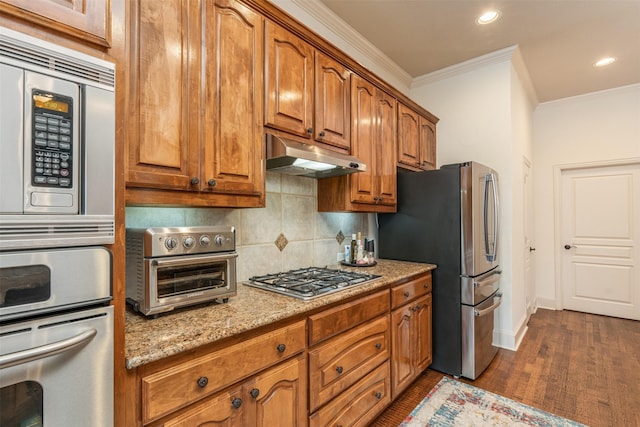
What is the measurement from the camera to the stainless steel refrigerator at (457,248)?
2477 millimetres

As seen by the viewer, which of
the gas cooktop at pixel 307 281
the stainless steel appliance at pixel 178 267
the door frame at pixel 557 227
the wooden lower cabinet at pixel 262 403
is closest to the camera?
the wooden lower cabinet at pixel 262 403

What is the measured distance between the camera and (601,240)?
4.19 meters

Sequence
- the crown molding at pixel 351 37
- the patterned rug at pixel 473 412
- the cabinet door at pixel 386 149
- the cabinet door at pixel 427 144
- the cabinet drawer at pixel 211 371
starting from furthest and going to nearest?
1. the cabinet door at pixel 427 144
2. the cabinet door at pixel 386 149
3. the crown molding at pixel 351 37
4. the patterned rug at pixel 473 412
5. the cabinet drawer at pixel 211 371

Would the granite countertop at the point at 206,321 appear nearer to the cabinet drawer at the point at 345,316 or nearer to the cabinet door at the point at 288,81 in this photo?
the cabinet drawer at the point at 345,316

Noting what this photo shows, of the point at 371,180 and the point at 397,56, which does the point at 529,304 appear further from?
the point at 397,56

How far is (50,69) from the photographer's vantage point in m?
0.74

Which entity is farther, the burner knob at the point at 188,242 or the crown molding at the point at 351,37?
the crown molding at the point at 351,37

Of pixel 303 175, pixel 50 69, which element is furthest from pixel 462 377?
pixel 50 69

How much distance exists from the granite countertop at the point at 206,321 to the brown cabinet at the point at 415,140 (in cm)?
165

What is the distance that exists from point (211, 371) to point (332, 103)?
175cm

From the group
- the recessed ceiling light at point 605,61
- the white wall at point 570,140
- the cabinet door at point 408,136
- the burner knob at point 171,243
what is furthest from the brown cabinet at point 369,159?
the white wall at point 570,140

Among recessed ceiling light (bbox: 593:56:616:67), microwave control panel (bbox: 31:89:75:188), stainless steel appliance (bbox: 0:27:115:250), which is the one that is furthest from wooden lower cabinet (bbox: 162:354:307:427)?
recessed ceiling light (bbox: 593:56:616:67)

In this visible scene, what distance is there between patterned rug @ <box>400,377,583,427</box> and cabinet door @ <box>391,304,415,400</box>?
188 millimetres

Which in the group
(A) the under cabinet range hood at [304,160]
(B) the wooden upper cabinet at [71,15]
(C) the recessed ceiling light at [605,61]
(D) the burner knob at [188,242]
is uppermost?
(C) the recessed ceiling light at [605,61]
